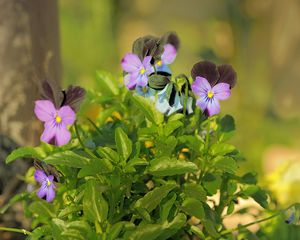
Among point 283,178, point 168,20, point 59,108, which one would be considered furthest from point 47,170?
point 168,20

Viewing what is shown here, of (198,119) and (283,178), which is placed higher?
(198,119)

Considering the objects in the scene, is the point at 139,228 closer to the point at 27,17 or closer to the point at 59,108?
the point at 59,108

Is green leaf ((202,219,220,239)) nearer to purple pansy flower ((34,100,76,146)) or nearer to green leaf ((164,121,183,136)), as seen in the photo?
green leaf ((164,121,183,136))

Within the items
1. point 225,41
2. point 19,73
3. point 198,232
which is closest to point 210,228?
point 198,232

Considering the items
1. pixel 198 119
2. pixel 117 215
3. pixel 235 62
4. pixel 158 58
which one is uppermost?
pixel 158 58

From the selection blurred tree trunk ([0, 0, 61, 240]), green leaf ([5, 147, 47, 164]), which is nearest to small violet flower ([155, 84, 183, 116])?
green leaf ([5, 147, 47, 164])

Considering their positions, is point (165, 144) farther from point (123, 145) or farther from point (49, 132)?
point (49, 132)
